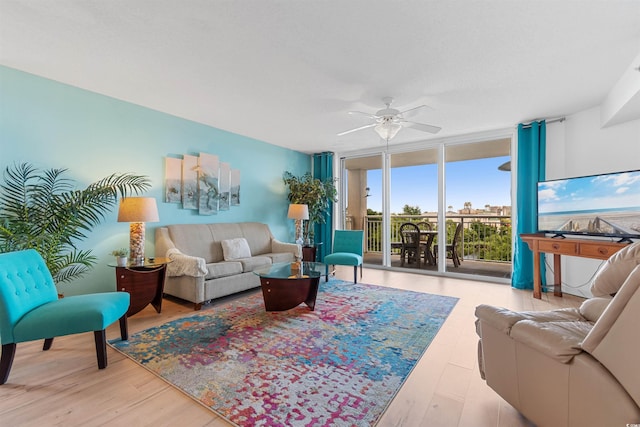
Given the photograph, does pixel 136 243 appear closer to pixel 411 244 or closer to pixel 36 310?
pixel 36 310

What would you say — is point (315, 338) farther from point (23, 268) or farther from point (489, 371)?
point (23, 268)

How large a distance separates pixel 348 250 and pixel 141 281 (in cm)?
300

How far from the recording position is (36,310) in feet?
6.29

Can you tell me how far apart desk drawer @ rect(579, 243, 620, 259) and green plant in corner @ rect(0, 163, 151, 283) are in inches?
203

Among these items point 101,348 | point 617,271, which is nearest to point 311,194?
point 101,348

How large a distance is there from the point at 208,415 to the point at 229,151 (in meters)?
3.85

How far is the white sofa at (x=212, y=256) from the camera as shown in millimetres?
3174

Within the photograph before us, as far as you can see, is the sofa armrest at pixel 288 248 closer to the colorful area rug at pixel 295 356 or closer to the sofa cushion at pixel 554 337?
the colorful area rug at pixel 295 356

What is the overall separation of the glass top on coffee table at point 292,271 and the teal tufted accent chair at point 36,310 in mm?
1350

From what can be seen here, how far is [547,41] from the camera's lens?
2131 mm

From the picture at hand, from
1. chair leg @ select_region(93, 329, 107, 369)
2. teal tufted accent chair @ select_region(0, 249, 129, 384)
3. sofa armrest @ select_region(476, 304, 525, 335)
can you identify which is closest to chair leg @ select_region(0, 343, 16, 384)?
teal tufted accent chair @ select_region(0, 249, 129, 384)

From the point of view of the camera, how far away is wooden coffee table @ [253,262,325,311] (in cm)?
296

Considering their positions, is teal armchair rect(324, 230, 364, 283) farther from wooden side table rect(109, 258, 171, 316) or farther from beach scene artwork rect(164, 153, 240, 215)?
wooden side table rect(109, 258, 171, 316)

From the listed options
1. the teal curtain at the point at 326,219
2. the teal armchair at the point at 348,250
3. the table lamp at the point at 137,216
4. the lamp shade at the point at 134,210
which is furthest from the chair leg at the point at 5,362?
the teal curtain at the point at 326,219
